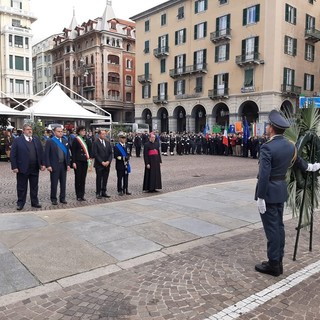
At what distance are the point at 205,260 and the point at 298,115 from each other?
8.14 ft

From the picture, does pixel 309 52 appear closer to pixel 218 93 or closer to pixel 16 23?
pixel 218 93

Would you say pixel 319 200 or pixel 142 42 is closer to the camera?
pixel 319 200

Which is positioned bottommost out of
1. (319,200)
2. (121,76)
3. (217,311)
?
(217,311)

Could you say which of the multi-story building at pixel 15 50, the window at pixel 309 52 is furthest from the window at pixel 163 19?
the multi-story building at pixel 15 50

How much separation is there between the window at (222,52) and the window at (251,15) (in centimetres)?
308

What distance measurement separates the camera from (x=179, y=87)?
44875 mm

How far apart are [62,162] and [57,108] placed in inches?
529

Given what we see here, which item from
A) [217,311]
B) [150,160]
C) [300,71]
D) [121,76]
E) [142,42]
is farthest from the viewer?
[121,76]

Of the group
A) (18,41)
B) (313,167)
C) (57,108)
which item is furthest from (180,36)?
(313,167)

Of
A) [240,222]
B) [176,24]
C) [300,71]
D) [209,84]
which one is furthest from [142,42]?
[240,222]

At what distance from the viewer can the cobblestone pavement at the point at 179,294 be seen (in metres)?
3.44

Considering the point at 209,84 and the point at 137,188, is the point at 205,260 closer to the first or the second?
the point at 137,188

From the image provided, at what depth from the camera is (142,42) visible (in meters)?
49.2

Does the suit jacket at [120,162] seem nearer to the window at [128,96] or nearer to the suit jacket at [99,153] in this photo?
the suit jacket at [99,153]
